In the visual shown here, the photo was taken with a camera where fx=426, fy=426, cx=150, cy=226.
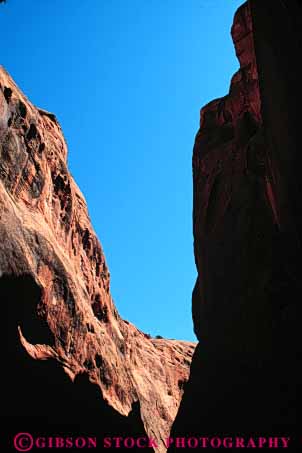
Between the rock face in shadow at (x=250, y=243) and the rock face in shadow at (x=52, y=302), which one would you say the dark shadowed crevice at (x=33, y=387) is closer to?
the rock face in shadow at (x=52, y=302)

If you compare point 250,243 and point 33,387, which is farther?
point 250,243

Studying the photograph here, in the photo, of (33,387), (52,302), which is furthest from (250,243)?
(33,387)

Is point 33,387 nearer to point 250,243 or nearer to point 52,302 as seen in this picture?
point 52,302

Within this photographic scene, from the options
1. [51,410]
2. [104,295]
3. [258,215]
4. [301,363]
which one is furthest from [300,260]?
[104,295]

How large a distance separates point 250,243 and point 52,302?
11756mm

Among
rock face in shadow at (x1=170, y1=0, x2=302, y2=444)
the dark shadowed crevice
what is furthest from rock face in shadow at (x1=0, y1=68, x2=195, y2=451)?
rock face in shadow at (x1=170, y1=0, x2=302, y2=444)

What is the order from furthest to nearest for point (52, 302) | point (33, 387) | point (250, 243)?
point (250, 243), point (52, 302), point (33, 387)

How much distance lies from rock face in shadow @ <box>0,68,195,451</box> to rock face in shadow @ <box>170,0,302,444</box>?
564 centimetres

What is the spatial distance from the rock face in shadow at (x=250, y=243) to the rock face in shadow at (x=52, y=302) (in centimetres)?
564

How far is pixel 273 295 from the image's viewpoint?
20.4 meters

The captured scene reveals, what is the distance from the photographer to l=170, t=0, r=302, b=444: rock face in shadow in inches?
417

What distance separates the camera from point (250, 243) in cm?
2492

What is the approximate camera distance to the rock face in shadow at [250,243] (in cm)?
1060

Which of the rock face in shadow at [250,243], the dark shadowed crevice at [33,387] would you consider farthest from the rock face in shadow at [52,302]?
the rock face in shadow at [250,243]
